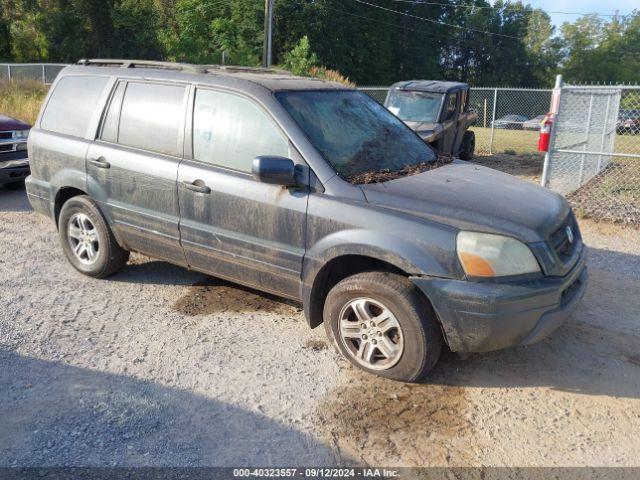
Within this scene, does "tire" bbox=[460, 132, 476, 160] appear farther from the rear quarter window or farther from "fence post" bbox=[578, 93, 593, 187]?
the rear quarter window

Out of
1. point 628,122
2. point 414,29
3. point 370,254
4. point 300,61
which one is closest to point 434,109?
point 628,122

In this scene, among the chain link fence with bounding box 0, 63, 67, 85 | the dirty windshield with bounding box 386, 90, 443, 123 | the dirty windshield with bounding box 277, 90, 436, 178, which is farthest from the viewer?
the chain link fence with bounding box 0, 63, 67, 85

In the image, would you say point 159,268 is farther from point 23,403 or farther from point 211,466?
point 211,466

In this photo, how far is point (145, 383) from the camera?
363 cm

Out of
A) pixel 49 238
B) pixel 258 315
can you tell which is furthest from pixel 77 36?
pixel 258 315

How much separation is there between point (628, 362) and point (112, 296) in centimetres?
412

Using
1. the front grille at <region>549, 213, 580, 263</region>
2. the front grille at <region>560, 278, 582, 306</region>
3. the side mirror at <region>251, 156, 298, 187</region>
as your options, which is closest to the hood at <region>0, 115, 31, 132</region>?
the side mirror at <region>251, 156, 298, 187</region>

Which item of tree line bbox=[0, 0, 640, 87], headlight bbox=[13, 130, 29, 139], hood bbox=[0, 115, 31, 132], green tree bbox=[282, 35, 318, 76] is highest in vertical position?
tree line bbox=[0, 0, 640, 87]

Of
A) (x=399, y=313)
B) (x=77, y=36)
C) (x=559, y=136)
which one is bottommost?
(x=399, y=313)

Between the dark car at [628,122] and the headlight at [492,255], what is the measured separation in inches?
375

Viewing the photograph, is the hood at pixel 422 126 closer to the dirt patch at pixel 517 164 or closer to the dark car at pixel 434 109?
the dark car at pixel 434 109

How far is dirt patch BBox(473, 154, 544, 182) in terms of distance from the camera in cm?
1268

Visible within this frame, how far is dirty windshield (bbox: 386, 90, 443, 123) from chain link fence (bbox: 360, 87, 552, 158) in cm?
127

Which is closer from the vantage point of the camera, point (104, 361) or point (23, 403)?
point (23, 403)
